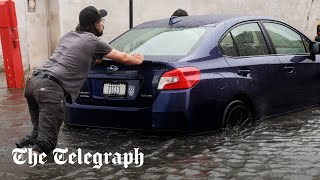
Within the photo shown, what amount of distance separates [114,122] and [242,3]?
10.9m

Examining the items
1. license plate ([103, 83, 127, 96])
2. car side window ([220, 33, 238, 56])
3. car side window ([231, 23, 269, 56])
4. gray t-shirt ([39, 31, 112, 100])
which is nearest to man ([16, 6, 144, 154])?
gray t-shirt ([39, 31, 112, 100])

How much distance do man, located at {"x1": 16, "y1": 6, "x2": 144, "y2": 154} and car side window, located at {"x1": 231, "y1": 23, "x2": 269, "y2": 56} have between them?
152cm

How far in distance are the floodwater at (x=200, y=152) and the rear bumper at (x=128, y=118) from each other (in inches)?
8.1

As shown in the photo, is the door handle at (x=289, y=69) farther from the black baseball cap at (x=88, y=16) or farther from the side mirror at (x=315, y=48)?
the black baseball cap at (x=88, y=16)

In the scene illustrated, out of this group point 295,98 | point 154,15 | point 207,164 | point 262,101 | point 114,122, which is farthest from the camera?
point 154,15

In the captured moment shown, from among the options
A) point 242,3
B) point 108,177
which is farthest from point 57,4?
point 108,177

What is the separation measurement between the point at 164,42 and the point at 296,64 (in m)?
2.03

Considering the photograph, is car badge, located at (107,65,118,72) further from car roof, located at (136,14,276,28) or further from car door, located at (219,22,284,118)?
car door, located at (219,22,284,118)

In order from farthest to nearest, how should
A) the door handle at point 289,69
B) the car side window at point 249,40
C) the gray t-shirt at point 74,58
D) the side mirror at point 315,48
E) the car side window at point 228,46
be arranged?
1. the side mirror at point 315,48
2. the door handle at point 289,69
3. the car side window at point 249,40
4. the car side window at point 228,46
5. the gray t-shirt at point 74,58

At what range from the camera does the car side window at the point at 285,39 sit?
22.9 feet

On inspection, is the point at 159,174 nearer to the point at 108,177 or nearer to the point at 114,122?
the point at 108,177

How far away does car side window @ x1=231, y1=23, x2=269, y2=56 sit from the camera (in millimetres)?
6383

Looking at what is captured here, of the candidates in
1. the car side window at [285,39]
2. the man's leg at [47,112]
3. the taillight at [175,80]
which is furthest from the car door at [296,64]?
the man's leg at [47,112]

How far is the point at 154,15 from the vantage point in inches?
616
